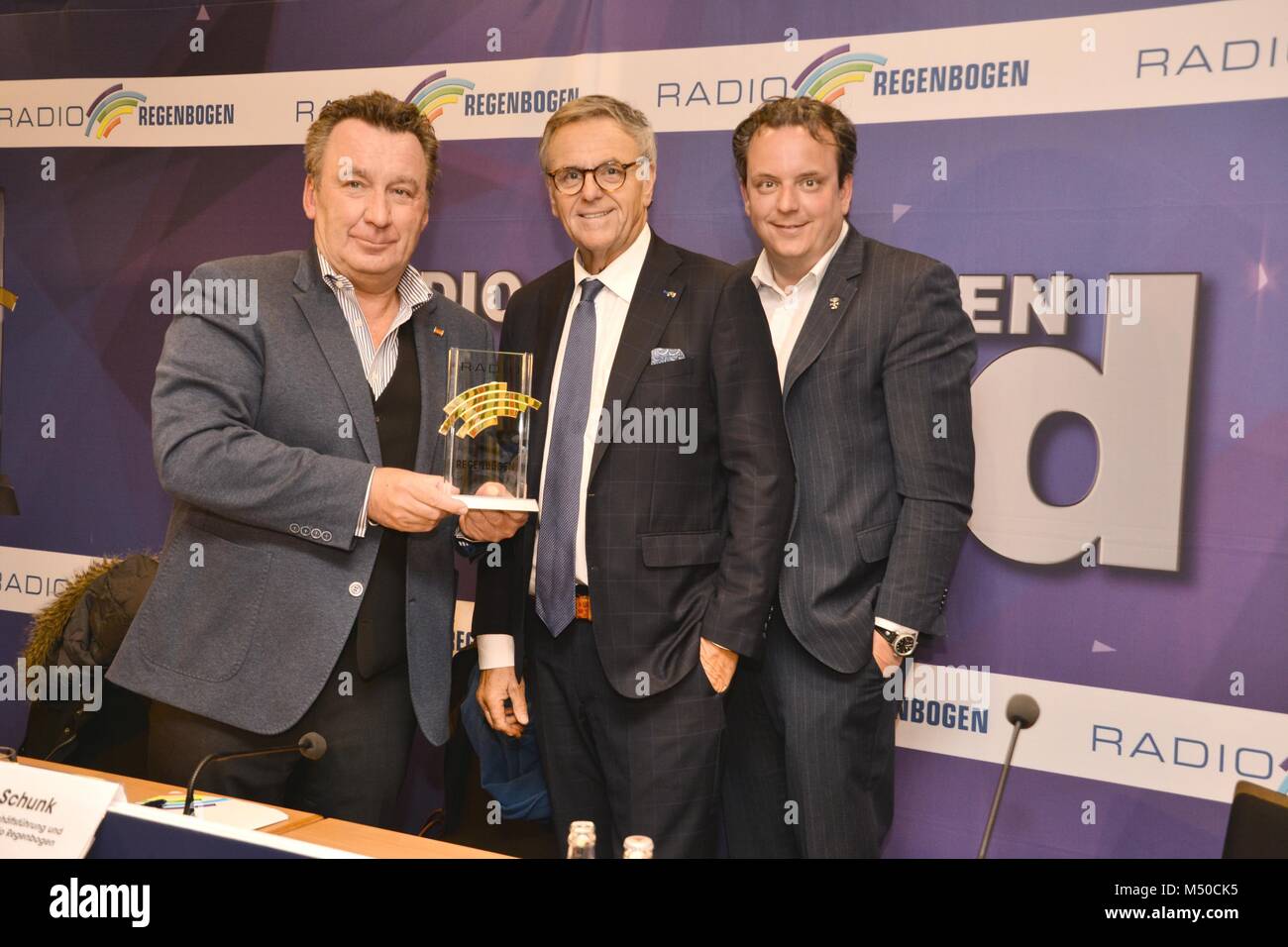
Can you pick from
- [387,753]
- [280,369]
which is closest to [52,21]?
[280,369]

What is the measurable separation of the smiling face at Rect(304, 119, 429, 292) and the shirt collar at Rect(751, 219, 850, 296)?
86cm

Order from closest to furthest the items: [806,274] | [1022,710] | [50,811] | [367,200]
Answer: [50,811]
[1022,710]
[367,200]
[806,274]

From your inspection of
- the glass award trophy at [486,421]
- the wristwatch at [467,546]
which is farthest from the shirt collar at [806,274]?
the wristwatch at [467,546]

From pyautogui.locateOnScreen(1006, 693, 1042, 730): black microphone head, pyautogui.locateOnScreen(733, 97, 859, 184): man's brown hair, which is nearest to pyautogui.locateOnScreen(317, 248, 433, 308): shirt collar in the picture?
pyautogui.locateOnScreen(733, 97, 859, 184): man's brown hair

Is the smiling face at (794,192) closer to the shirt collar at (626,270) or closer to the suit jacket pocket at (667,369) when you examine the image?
the shirt collar at (626,270)

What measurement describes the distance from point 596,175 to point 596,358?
400 mm

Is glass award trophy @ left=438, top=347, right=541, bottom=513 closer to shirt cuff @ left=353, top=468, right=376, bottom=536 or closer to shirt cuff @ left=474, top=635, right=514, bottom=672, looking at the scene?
shirt cuff @ left=353, top=468, right=376, bottom=536

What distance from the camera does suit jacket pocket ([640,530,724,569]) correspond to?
2.27m

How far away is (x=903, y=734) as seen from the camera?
9.80 feet

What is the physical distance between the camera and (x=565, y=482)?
2359mm

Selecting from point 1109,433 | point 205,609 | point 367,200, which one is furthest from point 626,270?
point 1109,433

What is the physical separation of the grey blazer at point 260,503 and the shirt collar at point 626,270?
0.54 meters

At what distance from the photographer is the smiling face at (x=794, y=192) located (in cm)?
251

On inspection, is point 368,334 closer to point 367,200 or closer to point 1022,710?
point 367,200
